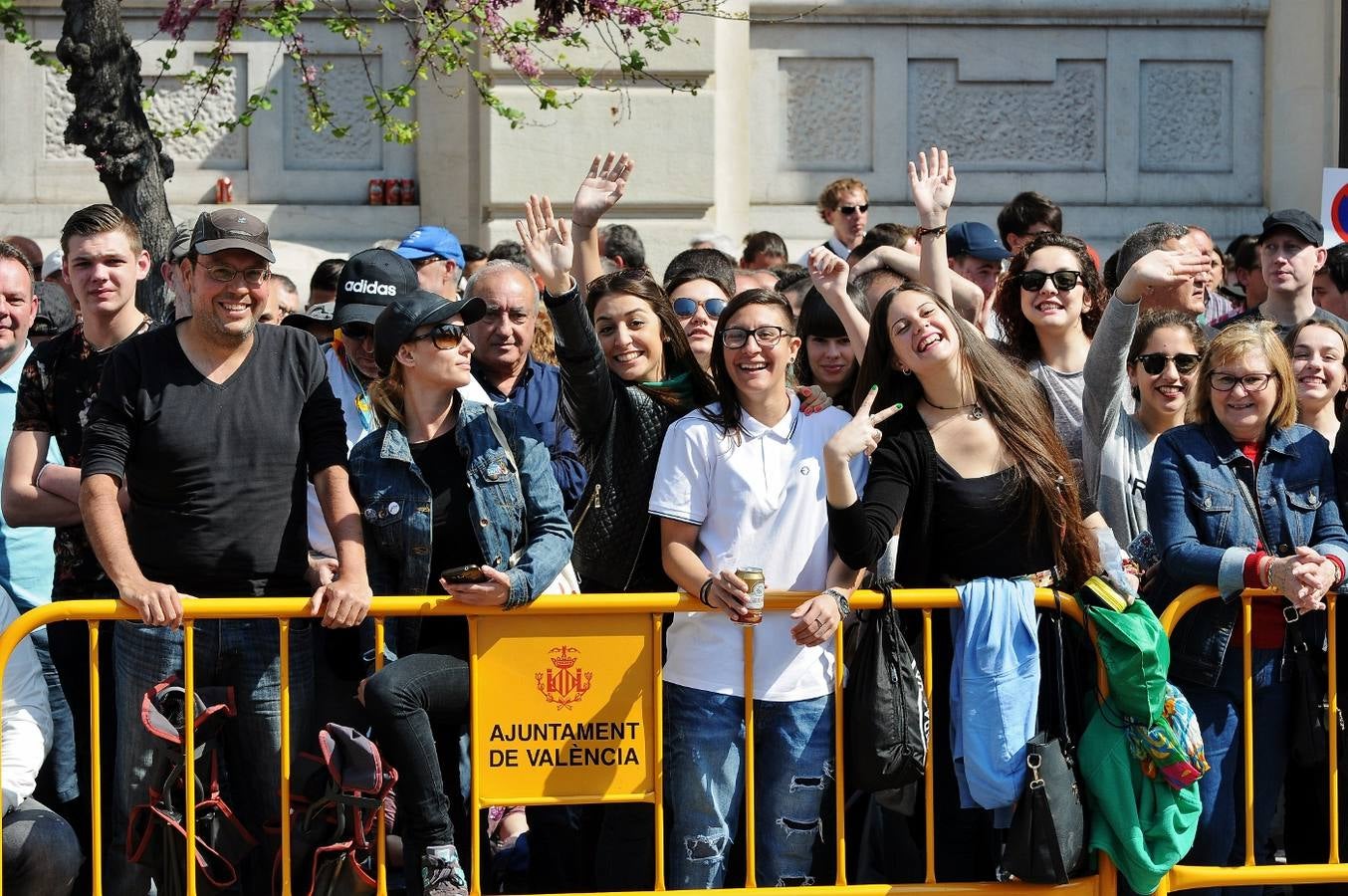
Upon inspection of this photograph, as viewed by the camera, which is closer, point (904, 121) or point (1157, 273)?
point (1157, 273)

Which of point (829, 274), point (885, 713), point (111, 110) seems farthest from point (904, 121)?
point (885, 713)

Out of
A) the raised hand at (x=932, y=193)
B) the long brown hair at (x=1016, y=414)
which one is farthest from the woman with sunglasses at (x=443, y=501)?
the raised hand at (x=932, y=193)

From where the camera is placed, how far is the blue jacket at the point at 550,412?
19.6ft

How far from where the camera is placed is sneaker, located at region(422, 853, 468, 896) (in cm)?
476

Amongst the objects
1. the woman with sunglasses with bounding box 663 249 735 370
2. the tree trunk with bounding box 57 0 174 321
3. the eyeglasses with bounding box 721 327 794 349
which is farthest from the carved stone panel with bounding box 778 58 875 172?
the eyeglasses with bounding box 721 327 794 349

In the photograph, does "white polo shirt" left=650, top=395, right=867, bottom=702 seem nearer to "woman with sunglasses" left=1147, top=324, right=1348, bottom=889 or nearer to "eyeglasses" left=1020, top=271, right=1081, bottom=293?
"woman with sunglasses" left=1147, top=324, right=1348, bottom=889

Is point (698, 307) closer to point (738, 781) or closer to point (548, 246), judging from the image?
point (548, 246)

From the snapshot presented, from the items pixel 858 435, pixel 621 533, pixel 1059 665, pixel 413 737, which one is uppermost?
pixel 858 435

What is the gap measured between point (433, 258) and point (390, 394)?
240cm

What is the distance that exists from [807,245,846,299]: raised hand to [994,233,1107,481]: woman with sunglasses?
0.76m

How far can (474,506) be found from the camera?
5.02 metres

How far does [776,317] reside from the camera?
17.0 feet

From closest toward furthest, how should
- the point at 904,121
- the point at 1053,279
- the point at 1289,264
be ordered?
the point at 1053,279
the point at 1289,264
the point at 904,121

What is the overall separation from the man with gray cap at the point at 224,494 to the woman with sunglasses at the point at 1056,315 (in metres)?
2.39
